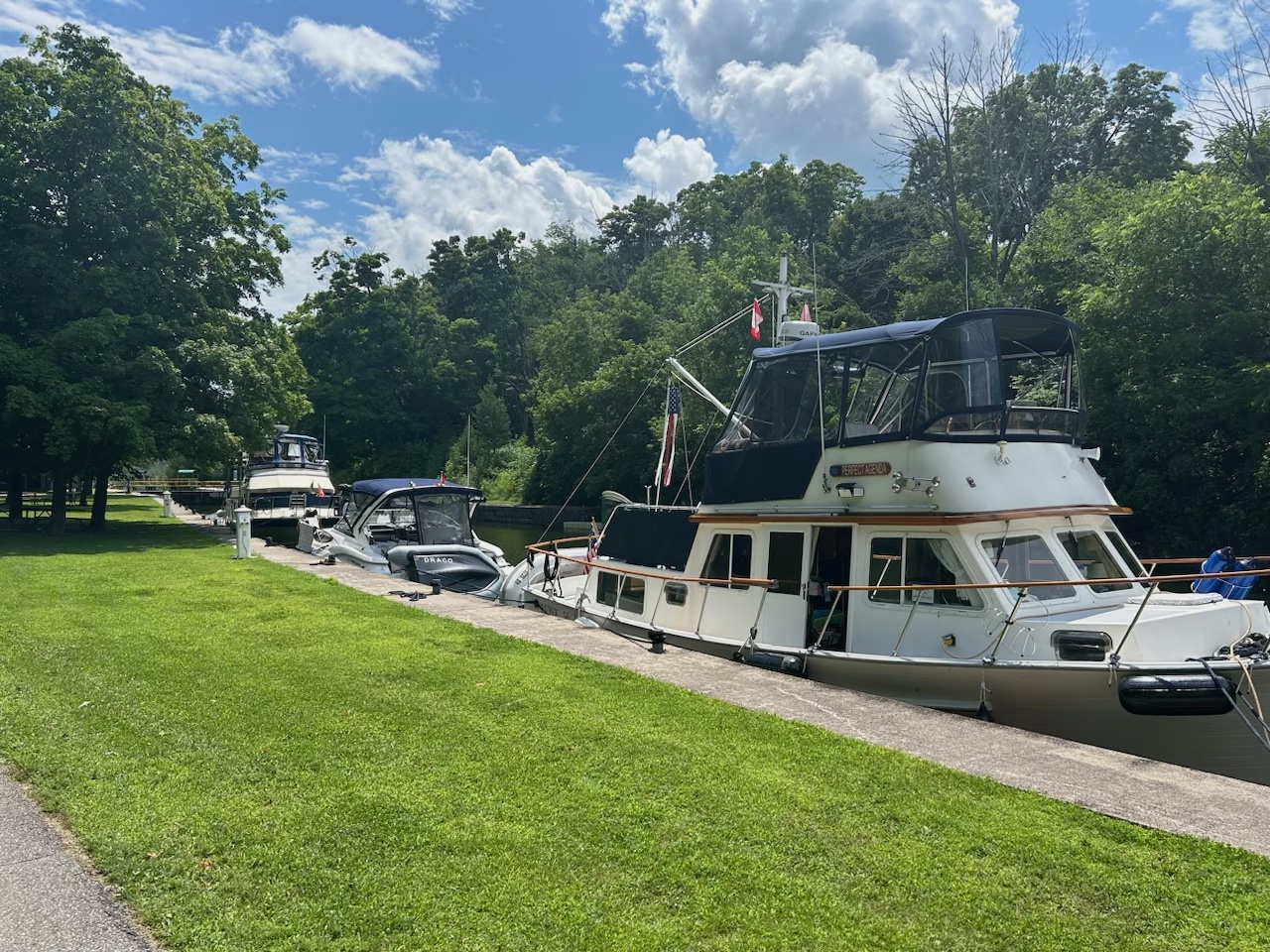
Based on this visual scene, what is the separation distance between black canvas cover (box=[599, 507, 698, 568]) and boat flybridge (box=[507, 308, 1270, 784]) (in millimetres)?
230

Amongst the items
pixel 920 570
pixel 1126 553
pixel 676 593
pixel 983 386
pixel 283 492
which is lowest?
pixel 676 593

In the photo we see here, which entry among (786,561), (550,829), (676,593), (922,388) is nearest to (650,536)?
(676,593)

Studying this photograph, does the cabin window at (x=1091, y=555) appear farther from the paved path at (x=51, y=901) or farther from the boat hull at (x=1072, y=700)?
the paved path at (x=51, y=901)

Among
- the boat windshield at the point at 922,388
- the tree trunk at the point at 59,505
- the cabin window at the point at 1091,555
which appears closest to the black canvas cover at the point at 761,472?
the boat windshield at the point at 922,388

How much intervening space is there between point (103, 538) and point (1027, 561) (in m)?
23.1

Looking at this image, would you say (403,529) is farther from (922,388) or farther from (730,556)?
(922,388)

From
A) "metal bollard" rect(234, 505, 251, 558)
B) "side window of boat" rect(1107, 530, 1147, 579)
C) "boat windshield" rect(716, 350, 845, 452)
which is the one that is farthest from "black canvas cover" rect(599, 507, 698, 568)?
"metal bollard" rect(234, 505, 251, 558)

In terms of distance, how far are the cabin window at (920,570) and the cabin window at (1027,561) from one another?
408 mm

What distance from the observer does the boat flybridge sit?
25.6 ft

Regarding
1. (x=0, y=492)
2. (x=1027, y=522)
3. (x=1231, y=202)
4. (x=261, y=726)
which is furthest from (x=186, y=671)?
(x=0, y=492)

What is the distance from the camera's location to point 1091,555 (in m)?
9.73

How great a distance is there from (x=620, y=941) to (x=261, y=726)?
3.84m

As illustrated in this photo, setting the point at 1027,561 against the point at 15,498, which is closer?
the point at 1027,561

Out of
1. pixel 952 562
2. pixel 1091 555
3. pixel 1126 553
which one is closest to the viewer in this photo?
pixel 952 562
